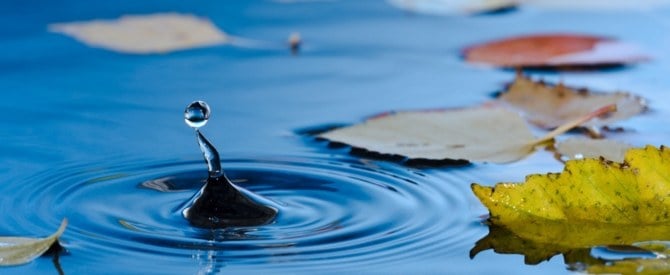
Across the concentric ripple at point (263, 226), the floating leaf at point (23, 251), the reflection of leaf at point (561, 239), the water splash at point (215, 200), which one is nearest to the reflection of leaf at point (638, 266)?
the reflection of leaf at point (561, 239)

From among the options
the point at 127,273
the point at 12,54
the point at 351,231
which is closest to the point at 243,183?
the point at 351,231

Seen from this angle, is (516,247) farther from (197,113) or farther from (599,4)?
(599,4)

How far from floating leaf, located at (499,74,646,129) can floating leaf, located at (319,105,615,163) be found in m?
0.10

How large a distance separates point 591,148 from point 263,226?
1.75 feet

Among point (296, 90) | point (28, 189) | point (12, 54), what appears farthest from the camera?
point (12, 54)

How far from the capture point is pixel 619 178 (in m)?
1.14

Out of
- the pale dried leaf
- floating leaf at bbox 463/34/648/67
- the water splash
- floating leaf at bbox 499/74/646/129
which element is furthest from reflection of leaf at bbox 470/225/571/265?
the pale dried leaf

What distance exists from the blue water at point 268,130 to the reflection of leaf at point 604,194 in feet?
0.20

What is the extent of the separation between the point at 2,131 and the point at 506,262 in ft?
2.71

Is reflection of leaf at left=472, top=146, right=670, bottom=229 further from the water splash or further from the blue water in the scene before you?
the water splash

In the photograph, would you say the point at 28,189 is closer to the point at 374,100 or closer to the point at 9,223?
the point at 9,223

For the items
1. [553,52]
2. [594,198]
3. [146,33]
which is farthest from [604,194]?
[146,33]

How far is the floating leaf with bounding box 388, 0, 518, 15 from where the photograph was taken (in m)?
2.68

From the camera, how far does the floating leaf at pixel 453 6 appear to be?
268cm
